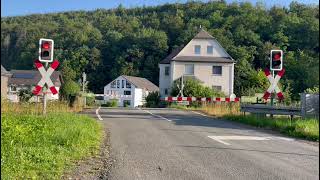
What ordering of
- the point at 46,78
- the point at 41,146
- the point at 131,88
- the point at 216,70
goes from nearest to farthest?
the point at 41,146
the point at 46,78
the point at 216,70
the point at 131,88

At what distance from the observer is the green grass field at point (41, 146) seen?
22.3 feet

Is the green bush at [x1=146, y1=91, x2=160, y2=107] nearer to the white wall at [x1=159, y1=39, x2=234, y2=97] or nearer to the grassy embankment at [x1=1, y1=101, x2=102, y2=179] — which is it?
the white wall at [x1=159, y1=39, x2=234, y2=97]

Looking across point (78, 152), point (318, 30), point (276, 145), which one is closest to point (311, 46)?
point (318, 30)

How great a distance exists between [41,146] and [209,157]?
3269 millimetres

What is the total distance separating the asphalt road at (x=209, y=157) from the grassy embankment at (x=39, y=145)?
788mm

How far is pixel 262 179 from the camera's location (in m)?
7.04

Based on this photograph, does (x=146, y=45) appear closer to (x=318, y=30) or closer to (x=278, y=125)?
(x=278, y=125)

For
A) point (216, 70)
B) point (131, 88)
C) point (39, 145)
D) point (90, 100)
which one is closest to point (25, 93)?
point (39, 145)

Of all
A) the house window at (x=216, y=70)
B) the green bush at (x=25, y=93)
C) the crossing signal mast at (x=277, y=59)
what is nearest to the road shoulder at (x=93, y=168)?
the green bush at (x=25, y=93)

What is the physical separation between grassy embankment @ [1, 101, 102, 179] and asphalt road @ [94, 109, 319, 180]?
2.59ft

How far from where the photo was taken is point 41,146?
9.04m

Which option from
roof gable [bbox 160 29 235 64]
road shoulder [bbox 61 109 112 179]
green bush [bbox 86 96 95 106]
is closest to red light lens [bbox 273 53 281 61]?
road shoulder [bbox 61 109 112 179]

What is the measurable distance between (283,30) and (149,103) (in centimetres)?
4960

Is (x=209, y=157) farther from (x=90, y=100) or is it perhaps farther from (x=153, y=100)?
(x=153, y=100)
